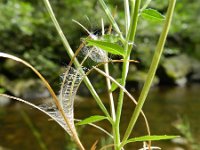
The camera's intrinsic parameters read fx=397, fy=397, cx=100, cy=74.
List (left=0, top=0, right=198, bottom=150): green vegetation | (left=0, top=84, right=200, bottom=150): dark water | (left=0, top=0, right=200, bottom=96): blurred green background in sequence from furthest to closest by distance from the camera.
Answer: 1. (left=0, top=0, right=200, bottom=96): blurred green background
2. (left=0, top=84, right=200, bottom=150): dark water
3. (left=0, top=0, right=198, bottom=150): green vegetation

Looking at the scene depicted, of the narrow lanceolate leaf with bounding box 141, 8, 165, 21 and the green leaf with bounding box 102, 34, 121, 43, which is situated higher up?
the narrow lanceolate leaf with bounding box 141, 8, 165, 21

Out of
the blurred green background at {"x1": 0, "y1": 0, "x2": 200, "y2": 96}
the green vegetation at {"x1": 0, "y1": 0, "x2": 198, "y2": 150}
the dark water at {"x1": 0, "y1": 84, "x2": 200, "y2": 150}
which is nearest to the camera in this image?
the green vegetation at {"x1": 0, "y1": 0, "x2": 198, "y2": 150}

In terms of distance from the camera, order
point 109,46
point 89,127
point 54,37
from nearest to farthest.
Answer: point 109,46, point 89,127, point 54,37

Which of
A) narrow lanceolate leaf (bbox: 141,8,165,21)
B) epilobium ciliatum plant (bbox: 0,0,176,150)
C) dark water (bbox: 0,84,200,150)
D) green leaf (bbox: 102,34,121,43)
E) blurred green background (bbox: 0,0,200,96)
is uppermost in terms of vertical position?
blurred green background (bbox: 0,0,200,96)

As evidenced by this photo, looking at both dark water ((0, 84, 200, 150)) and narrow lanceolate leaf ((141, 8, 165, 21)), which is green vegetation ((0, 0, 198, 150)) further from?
dark water ((0, 84, 200, 150))

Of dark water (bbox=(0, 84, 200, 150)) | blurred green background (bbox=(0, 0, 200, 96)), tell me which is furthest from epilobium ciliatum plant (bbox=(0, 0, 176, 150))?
blurred green background (bbox=(0, 0, 200, 96))

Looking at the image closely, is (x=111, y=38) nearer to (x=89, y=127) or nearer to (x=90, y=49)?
(x=90, y=49)

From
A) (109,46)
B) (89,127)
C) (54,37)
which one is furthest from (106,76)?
(54,37)

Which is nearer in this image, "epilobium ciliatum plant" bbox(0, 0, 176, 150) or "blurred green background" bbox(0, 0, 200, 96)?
"epilobium ciliatum plant" bbox(0, 0, 176, 150)

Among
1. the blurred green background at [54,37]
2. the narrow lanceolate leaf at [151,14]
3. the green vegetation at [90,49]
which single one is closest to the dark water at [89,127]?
the green vegetation at [90,49]

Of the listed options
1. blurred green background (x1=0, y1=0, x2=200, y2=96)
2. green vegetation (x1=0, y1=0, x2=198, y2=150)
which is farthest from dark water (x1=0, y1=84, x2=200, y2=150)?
blurred green background (x1=0, y1=0, x2=200, y2=96)
